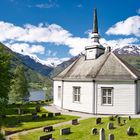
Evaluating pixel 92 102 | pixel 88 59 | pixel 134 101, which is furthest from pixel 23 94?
pixel 134 101

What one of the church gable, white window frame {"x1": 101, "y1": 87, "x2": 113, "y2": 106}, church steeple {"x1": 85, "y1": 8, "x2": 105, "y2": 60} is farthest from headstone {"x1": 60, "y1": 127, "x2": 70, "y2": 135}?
church steeple {"x1": 85, "y1": 8, "x2": 105, "y2": 60}

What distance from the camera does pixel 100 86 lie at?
35750 mm

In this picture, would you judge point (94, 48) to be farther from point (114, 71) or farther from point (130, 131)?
point (130, 131)

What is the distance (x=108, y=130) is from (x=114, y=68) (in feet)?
43.0

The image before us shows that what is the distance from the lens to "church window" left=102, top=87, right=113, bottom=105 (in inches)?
1390

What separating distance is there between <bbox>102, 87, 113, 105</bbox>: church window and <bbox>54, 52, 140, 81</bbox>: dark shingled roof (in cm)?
161

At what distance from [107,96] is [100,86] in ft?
5.29

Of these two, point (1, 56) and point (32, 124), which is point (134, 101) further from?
A: point (1, 56)

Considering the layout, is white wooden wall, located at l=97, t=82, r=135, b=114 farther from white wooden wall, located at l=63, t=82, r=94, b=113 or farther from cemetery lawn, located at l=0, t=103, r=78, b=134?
cemetery lawn, located at l=0, t=103, r=78, b=134

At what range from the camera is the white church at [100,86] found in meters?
Answer: 34.6

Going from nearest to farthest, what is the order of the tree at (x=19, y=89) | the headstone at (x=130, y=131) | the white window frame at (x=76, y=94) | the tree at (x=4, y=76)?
1. the headstone at (x=130, y=131)
2. the tree at (x=4, y=76)
3. the white window frame at (x=76, y=94)
4. the tree at (x=19, y=89)

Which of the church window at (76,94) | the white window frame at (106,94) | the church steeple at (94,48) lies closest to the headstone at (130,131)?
the white window frame at (106,94)

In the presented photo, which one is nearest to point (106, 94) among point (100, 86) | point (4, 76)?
point (100, 86)

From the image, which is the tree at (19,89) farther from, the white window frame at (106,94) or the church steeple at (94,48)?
the white window frame at (106,94)
